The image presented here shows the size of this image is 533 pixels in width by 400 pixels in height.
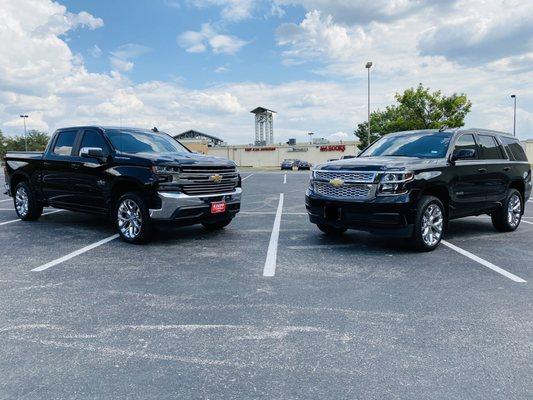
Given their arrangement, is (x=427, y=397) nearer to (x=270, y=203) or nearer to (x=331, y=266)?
(x=331, y=266)

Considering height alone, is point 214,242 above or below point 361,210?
below

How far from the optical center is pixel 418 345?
11.6 feet

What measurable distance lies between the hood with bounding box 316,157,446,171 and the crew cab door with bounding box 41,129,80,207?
4.76 metres

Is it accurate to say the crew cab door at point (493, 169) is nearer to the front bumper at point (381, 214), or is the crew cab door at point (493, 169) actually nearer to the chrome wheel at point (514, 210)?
the chrome wheel at point (514, 210)

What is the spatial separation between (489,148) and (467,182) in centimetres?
124

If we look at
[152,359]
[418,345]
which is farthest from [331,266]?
[152,359]

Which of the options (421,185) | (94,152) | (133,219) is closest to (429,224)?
(421,185)

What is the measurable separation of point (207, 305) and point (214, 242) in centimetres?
317

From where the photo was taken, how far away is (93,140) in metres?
8.31

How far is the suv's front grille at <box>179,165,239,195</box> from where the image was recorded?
283 inches

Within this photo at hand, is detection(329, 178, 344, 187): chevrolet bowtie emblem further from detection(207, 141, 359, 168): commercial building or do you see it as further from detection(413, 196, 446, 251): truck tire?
detection(207, 141, 359, 168): commercial building

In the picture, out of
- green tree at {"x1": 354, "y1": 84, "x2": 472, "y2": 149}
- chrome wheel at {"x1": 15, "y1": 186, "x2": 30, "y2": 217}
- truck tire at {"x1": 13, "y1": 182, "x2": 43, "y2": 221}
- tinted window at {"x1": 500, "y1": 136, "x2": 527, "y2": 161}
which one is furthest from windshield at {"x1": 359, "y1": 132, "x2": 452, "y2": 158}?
green tree at {"x1": 354, "y1": 84, "x2": 472, "y2": 149}

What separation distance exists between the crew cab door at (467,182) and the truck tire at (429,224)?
1.60 feet

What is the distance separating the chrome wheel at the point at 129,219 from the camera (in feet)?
24.0
